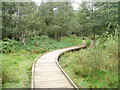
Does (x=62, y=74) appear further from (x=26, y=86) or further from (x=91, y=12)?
(x=91, y=12)

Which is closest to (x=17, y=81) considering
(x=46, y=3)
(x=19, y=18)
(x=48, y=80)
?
(x=48, y=80)

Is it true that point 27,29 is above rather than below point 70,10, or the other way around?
below

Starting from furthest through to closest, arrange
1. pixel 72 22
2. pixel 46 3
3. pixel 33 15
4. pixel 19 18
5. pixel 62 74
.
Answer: pixel 72 22, pixel 46 3, pixel 33 15, pixel 19 18, pixel 62 74

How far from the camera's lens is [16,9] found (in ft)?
53.7

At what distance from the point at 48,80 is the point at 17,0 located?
12.8 metres

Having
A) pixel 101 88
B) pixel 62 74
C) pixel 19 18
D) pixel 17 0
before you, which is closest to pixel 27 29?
pixel 19 18

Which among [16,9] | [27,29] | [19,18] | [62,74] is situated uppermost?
[16,9]

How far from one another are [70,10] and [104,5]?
7614mm

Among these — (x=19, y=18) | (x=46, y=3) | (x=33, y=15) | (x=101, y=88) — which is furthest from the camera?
(x=46, y=3)

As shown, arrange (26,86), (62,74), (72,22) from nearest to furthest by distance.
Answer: (26,86) < (62,74) < (72,22)

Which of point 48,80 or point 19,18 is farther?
point 19,18

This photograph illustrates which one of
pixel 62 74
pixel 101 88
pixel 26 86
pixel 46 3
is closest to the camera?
pixel 101 88

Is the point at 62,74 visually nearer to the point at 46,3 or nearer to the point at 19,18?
the point at 19,18

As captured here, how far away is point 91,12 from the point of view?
1688cm
